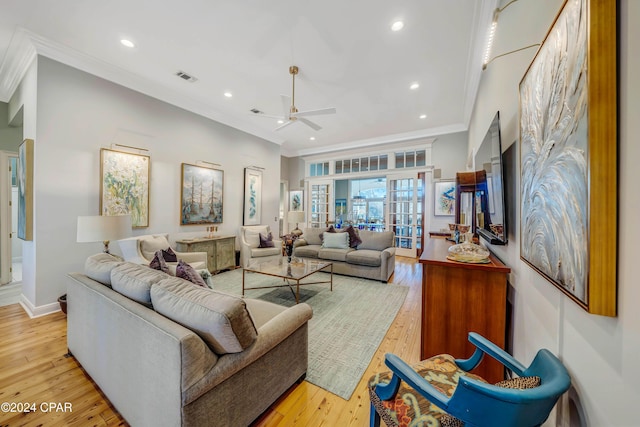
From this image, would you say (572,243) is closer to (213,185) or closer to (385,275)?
(385,275)

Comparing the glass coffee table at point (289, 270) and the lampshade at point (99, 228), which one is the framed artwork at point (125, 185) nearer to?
the lampshade at point (99, 228)

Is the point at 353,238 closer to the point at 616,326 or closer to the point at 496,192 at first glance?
the point at 496,192

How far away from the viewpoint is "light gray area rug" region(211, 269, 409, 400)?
1.91 meters

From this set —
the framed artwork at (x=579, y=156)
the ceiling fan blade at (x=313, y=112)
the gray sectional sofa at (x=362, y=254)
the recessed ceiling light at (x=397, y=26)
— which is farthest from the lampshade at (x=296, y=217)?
the framed artwork at (x=579, y=156)

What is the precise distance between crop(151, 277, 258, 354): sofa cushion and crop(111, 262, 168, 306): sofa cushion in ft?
0.53

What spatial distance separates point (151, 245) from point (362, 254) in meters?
3.27

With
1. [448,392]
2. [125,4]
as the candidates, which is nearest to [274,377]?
[448,392]

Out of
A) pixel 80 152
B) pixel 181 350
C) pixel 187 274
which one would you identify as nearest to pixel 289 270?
pixel 187 274

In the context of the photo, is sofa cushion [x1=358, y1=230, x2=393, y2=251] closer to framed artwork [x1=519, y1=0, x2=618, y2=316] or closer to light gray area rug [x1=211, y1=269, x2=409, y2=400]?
light gray area rug [x1=211, y1=269, x2=409, y2=400]

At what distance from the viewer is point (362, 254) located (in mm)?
4270

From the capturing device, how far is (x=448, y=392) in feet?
3.58

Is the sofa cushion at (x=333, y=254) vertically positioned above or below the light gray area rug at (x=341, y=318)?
above

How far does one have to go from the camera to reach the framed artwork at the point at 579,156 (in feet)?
2.00

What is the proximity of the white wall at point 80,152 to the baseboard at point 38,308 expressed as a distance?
0.05 m
